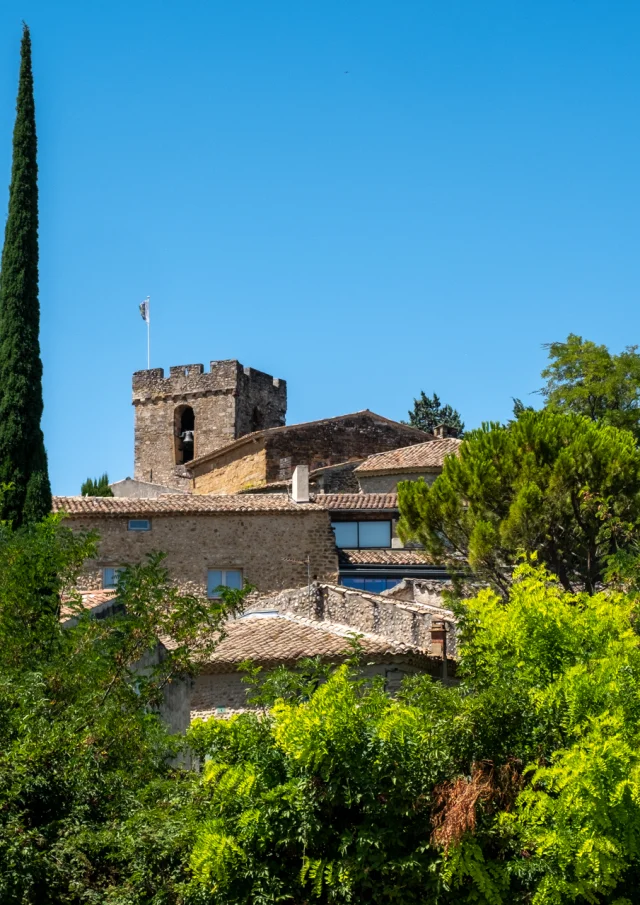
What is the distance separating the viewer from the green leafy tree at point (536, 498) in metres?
27.3

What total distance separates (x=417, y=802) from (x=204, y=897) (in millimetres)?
2027

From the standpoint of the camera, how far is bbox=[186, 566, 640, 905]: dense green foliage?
439 inches

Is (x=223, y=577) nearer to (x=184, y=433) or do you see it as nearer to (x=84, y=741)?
(x=84, y=741)

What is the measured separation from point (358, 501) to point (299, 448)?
404 inches

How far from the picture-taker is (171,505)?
34.3 m

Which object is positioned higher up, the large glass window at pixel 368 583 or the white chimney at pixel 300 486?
the white chimney at pixel 300 486

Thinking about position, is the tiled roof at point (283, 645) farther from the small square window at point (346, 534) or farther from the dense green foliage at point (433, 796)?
the small square window at point (346, 534)

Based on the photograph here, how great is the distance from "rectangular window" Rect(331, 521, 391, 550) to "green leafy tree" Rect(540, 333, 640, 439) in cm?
722

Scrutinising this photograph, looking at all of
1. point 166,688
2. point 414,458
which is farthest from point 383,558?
point 166,688

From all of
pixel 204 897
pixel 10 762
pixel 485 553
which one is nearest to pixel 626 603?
pixel 204 897

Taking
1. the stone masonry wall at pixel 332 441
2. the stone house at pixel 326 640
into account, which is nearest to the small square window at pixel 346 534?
the stone house at pixel 326 640

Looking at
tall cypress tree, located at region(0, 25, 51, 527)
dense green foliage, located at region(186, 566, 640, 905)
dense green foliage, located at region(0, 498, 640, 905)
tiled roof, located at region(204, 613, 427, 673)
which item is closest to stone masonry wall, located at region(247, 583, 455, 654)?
tiled roof, located at region(204, 613, 427, 673)

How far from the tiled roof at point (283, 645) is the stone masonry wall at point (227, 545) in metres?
9.12

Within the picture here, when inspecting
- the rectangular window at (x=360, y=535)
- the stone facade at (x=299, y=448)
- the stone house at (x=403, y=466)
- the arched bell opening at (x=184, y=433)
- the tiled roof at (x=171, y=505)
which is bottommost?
the rectangular window at (x=360, y=535)
